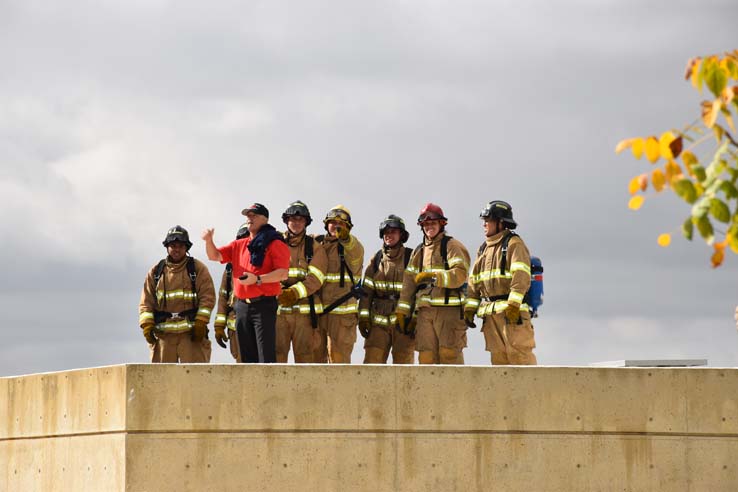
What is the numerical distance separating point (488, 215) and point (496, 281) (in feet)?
2.62

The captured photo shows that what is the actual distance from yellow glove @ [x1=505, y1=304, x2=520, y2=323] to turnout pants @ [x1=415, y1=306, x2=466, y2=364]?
116 centimetres

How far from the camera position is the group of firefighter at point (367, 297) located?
16.6 m

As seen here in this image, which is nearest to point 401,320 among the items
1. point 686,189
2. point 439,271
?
point 439,271

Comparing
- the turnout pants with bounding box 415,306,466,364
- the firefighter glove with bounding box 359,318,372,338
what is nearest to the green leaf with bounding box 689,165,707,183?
the turnout pants with bounding box 415,306,466,364

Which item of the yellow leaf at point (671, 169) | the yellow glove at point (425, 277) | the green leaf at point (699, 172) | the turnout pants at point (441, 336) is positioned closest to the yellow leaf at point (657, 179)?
the yellow leaf at point (671, 169)

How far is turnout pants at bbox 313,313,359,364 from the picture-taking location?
18.1m

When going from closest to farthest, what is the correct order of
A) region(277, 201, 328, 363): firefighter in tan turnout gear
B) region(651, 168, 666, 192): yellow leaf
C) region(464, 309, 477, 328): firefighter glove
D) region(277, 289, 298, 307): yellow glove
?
region(651, 168, 666, 192): yellow leaf → region(464, 309, 477, 328): firefighter glove → region(277, 289, 298, 307): yellow glove → region(277, 201, 328, 363): firefighter in tan turnout gear

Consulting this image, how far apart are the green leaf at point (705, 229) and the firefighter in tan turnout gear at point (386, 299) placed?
36.5 ft

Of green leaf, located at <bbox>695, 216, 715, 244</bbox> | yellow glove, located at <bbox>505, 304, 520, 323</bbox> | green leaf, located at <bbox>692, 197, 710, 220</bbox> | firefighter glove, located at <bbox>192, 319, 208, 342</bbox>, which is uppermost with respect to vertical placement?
firefighter glove, located at <bbox>192, 319, 208, 342</bbox>

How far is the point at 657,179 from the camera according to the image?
7301 millimetres

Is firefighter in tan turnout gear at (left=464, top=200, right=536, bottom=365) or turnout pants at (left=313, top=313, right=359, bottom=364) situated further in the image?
turnout pants at (left=313, top=313, right=359, bottom=364)

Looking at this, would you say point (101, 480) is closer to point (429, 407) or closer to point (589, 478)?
point (429, 407)

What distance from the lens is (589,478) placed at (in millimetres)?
15055

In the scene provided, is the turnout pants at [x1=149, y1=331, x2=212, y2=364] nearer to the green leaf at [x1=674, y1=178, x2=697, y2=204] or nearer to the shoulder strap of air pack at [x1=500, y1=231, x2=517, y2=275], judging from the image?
the shoulder strap of air pack at [x1=500, y1=231, x2=517, y2=275]
